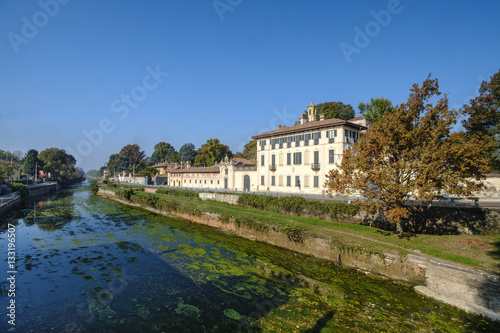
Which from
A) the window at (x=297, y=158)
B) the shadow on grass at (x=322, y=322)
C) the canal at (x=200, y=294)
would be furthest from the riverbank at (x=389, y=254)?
the window at (x=297, y=158)

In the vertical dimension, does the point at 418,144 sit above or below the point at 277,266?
above

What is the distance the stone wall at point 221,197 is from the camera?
94.4 feet

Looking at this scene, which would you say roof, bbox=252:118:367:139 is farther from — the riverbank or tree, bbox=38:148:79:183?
tree, bbox=38:148:79:183

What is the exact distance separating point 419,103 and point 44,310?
19.4 meters

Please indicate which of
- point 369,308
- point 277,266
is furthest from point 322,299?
point 277,266

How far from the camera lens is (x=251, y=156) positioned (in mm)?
75750

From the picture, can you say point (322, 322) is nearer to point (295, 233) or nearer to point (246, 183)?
point (295, 233)

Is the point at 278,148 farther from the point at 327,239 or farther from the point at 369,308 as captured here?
the point at 369,308

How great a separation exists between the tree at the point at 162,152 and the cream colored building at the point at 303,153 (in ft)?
261

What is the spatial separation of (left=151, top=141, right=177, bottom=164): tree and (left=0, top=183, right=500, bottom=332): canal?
9441 cm

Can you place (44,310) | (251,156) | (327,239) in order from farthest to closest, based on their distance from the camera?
(251,156) → (327,239) → (44,310)

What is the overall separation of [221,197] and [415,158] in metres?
22.2

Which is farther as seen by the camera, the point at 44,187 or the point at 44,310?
the point at 44,187

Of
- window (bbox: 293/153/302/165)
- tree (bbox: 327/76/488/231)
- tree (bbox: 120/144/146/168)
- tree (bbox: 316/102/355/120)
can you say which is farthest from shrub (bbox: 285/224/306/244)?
tree (bbox: 120/144/146/168)
